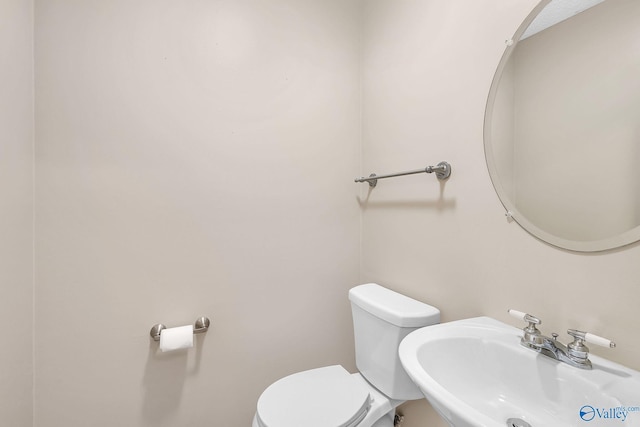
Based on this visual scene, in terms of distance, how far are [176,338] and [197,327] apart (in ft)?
0.35

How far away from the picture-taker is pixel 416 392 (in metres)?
1.06

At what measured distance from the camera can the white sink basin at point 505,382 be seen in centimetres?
56

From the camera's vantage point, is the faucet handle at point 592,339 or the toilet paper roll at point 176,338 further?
the toilet paper roll at point 176,338

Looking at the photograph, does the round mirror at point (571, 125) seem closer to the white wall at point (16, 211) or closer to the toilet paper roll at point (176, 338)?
the toilet paper roll at point (176, 338)

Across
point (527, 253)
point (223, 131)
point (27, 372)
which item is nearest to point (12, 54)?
point (223, 131)

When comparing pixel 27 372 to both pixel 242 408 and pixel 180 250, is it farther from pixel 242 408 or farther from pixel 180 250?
pixel 242 408

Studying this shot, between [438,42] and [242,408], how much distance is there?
6.07 ft

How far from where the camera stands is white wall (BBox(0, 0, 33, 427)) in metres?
0.89

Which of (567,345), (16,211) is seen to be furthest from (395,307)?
(16,211)
